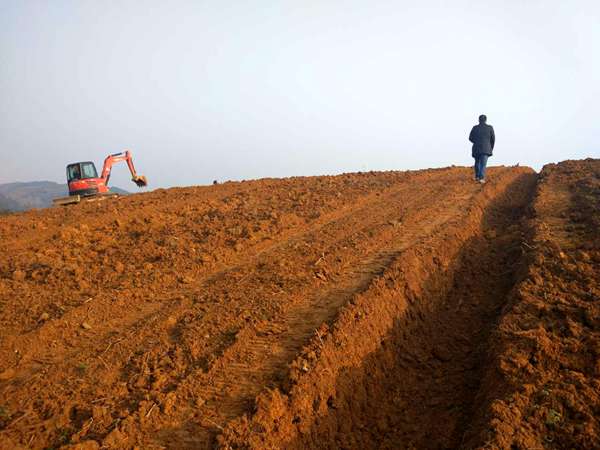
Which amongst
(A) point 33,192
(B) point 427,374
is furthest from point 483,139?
(A) point 33,192

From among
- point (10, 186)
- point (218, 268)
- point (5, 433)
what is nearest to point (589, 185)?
point (218, 268)

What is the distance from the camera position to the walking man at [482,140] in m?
12.5

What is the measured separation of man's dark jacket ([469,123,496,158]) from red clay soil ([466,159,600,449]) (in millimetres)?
5739

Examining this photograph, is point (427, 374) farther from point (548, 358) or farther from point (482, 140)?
point (482, 140)

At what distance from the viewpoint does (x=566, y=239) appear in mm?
7180

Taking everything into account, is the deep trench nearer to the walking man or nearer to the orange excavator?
the walking man

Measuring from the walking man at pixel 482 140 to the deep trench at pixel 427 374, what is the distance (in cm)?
595

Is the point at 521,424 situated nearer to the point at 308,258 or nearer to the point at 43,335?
the point at 308,258

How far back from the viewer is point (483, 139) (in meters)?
12.5

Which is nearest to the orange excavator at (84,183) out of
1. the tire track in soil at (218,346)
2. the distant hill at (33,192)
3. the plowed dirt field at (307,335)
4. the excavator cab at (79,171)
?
the excavator cab at (79,171)

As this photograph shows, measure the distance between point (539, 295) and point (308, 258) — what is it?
118 inches

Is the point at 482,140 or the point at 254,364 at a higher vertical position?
the point at 482,140

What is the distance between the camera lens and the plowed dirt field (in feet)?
12.0

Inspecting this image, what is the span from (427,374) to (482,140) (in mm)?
9210
